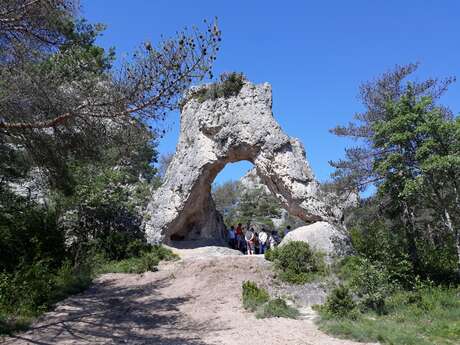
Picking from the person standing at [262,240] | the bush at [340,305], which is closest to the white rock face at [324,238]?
the person standing at [262,240]

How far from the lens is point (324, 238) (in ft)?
49.8

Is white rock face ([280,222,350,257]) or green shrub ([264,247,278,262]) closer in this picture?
green shrub ([264,247,278,262])

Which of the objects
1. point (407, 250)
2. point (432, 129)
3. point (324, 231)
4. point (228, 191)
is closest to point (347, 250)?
point (324, 231)

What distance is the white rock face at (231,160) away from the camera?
670 inches

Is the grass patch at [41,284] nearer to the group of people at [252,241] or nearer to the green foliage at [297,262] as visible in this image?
the green foliage at [297,262]

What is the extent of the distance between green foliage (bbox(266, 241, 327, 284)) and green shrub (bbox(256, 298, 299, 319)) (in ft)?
7.71

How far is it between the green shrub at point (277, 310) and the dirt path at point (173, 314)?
0.30m

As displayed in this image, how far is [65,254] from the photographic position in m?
14.8

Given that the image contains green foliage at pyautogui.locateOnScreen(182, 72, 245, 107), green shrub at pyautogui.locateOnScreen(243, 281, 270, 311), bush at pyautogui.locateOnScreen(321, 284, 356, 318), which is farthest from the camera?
green foliage at pyautogui.locateOnScreen(182, 72, 245, 107)

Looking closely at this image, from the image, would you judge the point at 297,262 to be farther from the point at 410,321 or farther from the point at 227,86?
the point at 227,86

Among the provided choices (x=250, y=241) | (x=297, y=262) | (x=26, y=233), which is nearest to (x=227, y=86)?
(x=250, y=241)

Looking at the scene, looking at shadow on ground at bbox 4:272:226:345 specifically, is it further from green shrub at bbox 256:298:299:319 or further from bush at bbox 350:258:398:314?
bush at bbox 350:258:398:314

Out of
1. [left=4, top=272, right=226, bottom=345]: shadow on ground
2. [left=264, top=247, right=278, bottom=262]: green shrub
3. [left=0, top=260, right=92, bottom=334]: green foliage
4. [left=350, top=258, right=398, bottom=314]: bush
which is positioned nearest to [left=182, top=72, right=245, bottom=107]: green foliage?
[left=264, top=247, right=278, bottom=262]: green shrub

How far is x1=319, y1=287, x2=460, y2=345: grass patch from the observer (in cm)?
807
